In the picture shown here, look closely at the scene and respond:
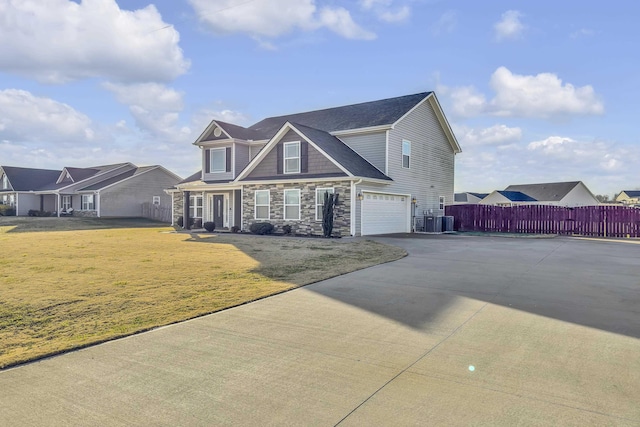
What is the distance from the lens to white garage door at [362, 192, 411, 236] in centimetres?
2044

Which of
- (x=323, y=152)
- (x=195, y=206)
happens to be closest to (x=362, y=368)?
(x=323, y=152)

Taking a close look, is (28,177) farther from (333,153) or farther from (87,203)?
(333,153)

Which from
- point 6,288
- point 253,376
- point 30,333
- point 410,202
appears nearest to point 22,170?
point 410,202

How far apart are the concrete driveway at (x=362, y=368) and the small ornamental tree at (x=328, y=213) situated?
474 inches

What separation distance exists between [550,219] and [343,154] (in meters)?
13.4

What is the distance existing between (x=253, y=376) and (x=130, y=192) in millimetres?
39188

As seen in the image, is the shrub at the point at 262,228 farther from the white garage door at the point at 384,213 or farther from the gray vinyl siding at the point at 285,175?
the white garage door at the point at 384,213

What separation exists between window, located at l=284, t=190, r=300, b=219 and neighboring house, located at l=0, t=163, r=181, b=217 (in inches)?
906

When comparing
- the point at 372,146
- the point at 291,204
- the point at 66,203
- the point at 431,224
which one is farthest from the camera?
the point at 66,203

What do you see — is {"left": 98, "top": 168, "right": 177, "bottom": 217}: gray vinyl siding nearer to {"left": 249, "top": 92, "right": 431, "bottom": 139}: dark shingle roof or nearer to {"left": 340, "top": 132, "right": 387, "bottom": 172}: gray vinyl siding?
{"left": 249, "top": 92, "right": 431, "bottom": 139}: dark shingle roof

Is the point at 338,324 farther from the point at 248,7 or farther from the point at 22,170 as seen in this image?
the point at 22,170

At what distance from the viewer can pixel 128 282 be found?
823cm

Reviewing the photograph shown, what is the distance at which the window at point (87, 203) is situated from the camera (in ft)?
123

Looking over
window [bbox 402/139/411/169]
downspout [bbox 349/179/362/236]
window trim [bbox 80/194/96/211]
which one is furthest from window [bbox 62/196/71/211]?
window [bbox 402/139/411/169]
